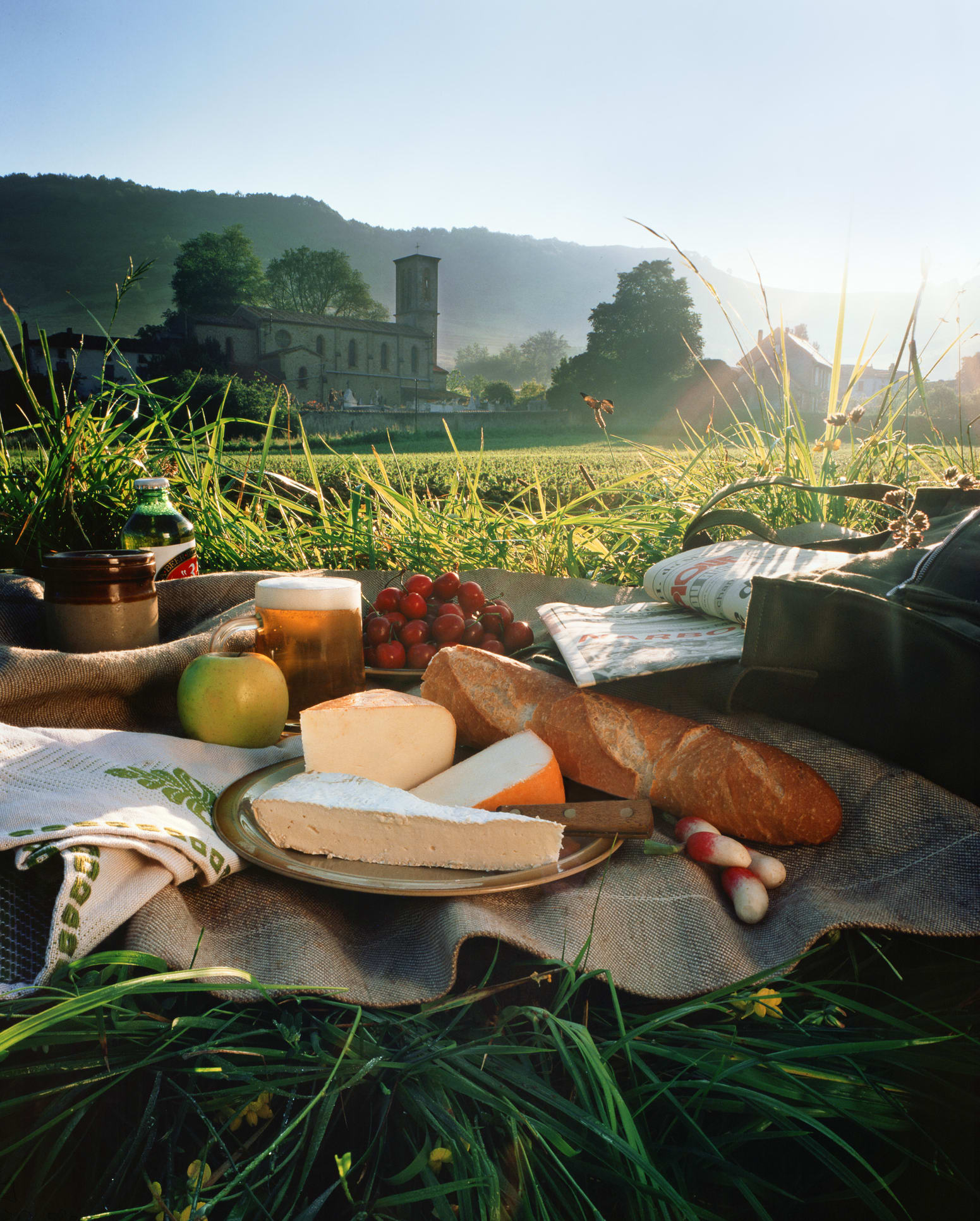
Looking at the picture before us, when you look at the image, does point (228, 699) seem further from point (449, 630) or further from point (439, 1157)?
point (439, 1157)

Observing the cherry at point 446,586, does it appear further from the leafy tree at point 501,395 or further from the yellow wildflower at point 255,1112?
the leafy tree at point 501,395

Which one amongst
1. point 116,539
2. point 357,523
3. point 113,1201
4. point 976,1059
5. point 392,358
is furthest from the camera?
point 392,358

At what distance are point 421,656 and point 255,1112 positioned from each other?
4.26ft

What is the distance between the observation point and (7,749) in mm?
1240

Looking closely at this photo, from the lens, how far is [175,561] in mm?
2297

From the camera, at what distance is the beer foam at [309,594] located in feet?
5.54

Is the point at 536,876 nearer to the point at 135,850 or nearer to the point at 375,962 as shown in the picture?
the point at 375,962

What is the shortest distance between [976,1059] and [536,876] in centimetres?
54

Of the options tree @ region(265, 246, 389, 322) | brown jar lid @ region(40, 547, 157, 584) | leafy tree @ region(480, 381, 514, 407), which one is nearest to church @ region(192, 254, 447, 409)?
tree @ region(265, 246, 389, 322)

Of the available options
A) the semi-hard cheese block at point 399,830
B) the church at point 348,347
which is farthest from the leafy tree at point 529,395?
the semi-hard cheese block at point 399,830

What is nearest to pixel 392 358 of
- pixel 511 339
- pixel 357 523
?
pixel 357 523

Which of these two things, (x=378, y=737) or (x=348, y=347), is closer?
(x=378, y=737)

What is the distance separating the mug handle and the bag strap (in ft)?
4.18

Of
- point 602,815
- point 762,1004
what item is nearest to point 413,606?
point 602,815
